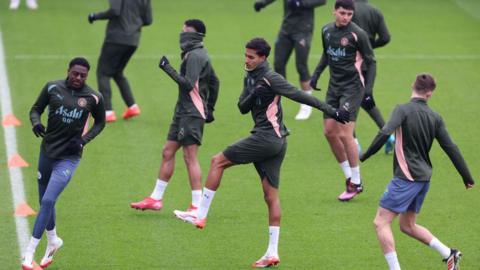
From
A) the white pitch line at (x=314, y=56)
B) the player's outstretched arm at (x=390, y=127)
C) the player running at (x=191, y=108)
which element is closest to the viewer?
the player's outstretched arm at (x=390, y=127)

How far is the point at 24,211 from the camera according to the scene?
13977 mm

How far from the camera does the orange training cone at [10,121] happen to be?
58.5 ft

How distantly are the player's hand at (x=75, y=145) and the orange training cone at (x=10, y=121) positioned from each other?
609 cm

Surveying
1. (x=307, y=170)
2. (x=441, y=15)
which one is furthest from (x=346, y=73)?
(x=441, y=15)

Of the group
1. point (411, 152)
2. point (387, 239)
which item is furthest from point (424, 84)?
point (387, 239)

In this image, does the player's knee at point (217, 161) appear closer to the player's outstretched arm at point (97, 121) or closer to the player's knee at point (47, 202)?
the player's outstretched arm at point (97, 121)

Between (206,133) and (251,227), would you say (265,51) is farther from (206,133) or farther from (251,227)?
(206,133)

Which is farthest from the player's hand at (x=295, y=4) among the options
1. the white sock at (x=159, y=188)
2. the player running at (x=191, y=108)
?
the white sock at (x=159, y=188)

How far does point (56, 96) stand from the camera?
11875 millimetres

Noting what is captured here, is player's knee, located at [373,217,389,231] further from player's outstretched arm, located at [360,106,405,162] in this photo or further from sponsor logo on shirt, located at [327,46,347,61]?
sponsor logo on shirt, located at [327,46,347,61]

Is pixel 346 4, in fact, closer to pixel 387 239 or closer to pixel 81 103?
pixel 387 239

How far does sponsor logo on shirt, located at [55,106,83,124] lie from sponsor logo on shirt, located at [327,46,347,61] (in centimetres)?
391

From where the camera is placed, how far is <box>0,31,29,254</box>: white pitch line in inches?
523

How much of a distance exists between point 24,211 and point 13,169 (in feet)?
6.26
